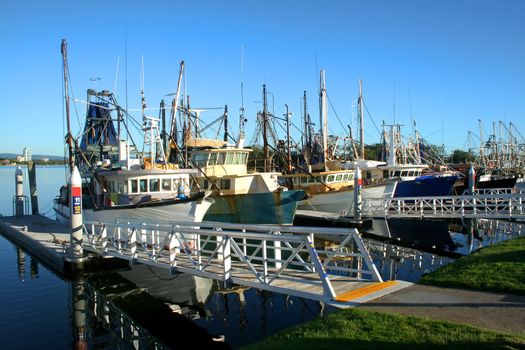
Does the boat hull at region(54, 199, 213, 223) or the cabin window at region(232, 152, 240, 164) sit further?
the cabin window at region(232, 152, 240, 164)

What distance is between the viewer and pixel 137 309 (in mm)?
14141

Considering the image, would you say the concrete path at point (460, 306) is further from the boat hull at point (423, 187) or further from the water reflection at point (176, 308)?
the boat hull at point (423, 187)

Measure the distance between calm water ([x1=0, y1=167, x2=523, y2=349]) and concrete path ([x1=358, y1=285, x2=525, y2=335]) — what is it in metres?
2.53

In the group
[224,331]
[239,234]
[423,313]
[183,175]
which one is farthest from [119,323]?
[183,175]

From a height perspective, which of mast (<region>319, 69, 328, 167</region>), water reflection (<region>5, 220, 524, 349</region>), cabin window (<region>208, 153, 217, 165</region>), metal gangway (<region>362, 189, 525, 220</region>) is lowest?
water reflection (<region>5, 220, 524, 349</region>)

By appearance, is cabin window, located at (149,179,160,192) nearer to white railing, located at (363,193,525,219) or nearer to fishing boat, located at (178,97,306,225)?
fishing boat, located at (178,97,306,225)

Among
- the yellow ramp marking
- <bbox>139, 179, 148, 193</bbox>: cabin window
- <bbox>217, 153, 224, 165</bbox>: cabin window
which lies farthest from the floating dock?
<bbox>217, 153, 224, 165</bbox>: cabin window

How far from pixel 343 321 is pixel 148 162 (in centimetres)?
1939

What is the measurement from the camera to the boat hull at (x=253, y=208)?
29.0 m

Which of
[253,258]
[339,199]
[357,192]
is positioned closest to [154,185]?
[357,192]

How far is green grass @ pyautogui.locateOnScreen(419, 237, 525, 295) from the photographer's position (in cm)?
970

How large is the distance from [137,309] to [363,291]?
7.63 meters

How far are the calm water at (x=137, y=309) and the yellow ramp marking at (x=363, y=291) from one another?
153cm

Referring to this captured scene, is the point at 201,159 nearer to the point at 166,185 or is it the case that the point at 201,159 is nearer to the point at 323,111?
the point at 166,185
